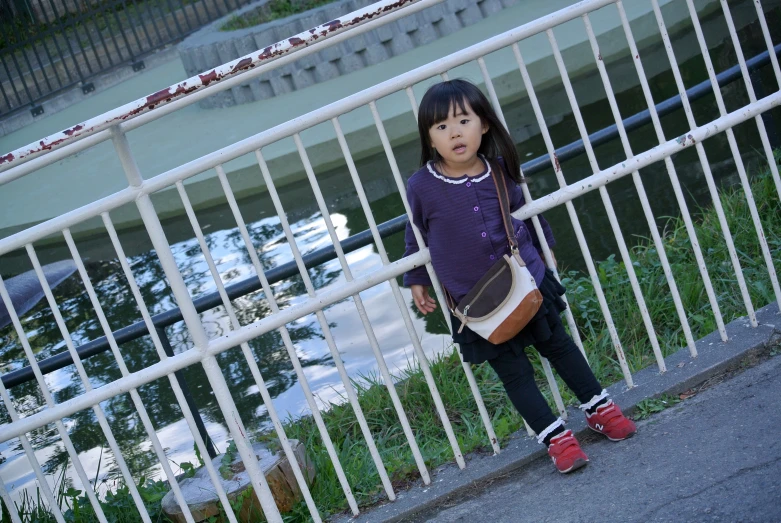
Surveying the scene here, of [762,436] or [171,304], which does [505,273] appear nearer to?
[762,436]

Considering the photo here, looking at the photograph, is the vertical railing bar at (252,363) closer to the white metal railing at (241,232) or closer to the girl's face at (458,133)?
the white metal railing at (241,232)

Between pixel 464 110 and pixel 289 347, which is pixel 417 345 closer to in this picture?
pixel 289 347

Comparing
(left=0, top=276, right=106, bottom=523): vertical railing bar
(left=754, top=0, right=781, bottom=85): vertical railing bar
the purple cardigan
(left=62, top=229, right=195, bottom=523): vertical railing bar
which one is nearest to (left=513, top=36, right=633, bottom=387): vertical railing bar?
the purple cardigan

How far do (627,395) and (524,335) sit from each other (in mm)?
569

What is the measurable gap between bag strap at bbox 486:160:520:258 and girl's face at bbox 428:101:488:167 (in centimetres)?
14

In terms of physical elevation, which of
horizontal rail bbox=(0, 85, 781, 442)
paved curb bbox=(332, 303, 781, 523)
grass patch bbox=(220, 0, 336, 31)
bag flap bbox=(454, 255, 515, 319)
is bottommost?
paved curb bbox=(332, 303, 781, 523)

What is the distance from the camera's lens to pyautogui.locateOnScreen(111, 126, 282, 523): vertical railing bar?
10.6 feet

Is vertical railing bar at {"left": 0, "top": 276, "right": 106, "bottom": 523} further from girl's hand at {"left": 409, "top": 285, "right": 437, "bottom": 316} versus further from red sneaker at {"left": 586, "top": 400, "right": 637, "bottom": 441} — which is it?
red sneaker at {"left": 586, "top": 400, "right": 637, "bottom": 441}

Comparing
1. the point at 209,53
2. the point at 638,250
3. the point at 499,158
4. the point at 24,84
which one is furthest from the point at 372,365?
the point at 24,84

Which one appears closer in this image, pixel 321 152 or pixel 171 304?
pixel 171 304

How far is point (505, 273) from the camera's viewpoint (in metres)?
3.17

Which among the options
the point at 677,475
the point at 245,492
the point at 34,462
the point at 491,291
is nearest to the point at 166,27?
the point at 245,492

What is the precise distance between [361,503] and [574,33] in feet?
30.8

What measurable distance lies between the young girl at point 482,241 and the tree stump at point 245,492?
36.4 inches
